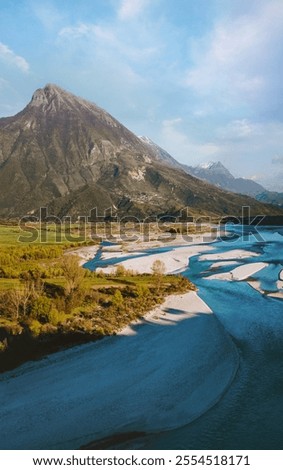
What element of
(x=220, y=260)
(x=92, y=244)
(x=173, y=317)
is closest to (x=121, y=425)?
(x=173, y=317)

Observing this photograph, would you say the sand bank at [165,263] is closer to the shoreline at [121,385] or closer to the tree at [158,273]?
the tree at [158,273]

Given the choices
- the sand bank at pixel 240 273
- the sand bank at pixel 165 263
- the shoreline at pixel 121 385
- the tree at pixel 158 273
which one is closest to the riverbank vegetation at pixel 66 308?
the tree at pixel 158 273

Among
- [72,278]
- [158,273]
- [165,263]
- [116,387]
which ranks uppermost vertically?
[72,278]

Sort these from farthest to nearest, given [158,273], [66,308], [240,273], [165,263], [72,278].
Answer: [165,263] → [240,273] → [158,273] → [72,278] → [66,308]

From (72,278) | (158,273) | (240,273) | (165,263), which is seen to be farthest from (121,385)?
(165,263)

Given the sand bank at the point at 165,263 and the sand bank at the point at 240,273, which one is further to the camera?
the sand bank at the point at 165,263

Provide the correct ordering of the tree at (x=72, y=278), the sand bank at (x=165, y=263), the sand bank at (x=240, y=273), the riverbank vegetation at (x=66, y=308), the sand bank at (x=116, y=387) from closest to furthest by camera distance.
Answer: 1. the sand bank at (x=116, y=387)
2. the riverbank vegetation at (x=66, y=308)
3. the tree at (x=72, y=278)
4. the sand bank at (x=240, y=273)
5. the sand bank at (x=165, y=263)

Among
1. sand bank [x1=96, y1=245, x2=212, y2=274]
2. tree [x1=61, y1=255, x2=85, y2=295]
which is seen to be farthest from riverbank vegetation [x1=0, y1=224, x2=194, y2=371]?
sand bank [x1=96, y1=245, x2=212, y2=274]

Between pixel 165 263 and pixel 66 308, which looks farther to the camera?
pixel 165 263

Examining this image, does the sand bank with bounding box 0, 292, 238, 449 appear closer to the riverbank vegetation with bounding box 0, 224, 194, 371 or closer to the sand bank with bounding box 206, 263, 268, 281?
the riverbank vegetation with bounding box 0, 224, 194, 371

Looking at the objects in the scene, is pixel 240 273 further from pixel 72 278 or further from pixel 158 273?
pixel 72 278

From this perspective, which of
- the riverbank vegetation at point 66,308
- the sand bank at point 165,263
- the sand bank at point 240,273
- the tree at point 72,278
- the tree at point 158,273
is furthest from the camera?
the sand bank at point 165,263

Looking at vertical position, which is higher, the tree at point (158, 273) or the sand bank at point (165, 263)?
the tree at point (158, 273)
